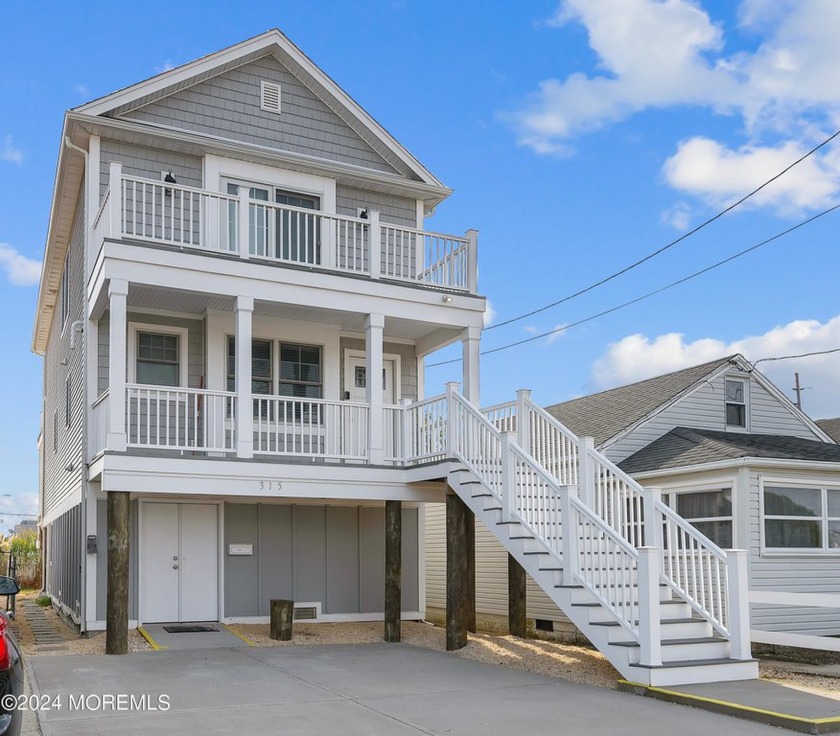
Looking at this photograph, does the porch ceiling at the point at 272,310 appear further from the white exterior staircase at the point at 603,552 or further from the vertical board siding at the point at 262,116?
the vertical board siding at the point at 262,116

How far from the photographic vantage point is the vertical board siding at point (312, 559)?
1630 cm

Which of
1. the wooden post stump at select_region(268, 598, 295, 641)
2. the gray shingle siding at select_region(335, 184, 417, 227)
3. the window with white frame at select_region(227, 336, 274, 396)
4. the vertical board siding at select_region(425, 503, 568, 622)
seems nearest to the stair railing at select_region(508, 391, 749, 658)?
the wooden post stump at select_region(268, 598, 295, 641)

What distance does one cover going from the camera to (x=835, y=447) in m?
18.3

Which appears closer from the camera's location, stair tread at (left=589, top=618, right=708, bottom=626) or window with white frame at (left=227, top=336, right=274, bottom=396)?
stair tread at (left=589, top=618, right=708, bottom=626)

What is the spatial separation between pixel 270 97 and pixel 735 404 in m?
11.0

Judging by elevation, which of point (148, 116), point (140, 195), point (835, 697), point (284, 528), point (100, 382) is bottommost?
point (835, 697)

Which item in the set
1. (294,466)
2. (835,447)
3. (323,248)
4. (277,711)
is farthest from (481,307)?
(277,711)

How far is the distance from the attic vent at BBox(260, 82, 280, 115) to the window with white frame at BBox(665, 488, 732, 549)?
10.1 m

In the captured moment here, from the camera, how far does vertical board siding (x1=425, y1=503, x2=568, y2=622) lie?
1824 cm

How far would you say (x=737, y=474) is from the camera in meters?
15.8

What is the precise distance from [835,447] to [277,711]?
43.9ft

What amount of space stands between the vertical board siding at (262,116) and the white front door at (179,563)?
259 inches

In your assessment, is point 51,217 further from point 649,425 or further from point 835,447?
point 835,447

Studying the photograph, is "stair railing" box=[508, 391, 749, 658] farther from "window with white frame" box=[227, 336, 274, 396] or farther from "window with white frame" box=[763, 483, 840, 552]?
"window with white frame" box=[227, 336, 274, 396]
